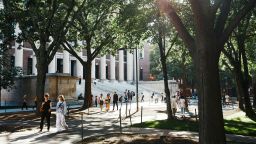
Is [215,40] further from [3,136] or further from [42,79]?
[42,79]

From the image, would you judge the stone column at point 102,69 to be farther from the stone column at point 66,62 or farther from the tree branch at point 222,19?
the tree branch at point 222,19

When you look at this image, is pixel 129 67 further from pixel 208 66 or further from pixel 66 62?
pixel 208 66

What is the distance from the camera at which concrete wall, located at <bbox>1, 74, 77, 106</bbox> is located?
35156 mm

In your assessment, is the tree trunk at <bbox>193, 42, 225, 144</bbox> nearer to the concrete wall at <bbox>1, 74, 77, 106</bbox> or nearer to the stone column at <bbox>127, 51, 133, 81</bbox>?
the concrete wall at <bbox>1, 74, 77, 106</bbox>

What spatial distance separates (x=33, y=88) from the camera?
116 ft

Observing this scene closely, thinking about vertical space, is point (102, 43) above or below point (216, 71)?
above

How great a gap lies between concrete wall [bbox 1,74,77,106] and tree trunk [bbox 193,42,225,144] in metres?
26.9

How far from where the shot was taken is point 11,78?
31812 millimetres

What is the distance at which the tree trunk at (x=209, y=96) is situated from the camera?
9594 millimetres

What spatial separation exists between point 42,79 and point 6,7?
5.46 metres

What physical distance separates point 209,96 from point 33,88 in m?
28.2

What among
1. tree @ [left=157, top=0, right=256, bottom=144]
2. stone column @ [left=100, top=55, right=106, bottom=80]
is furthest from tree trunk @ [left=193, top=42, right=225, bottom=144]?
stone column @ [left=100, top=55, right=106, bottom=80]

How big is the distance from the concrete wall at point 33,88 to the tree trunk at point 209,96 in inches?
1059

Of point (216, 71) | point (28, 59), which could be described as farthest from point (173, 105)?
point (28, 59)
